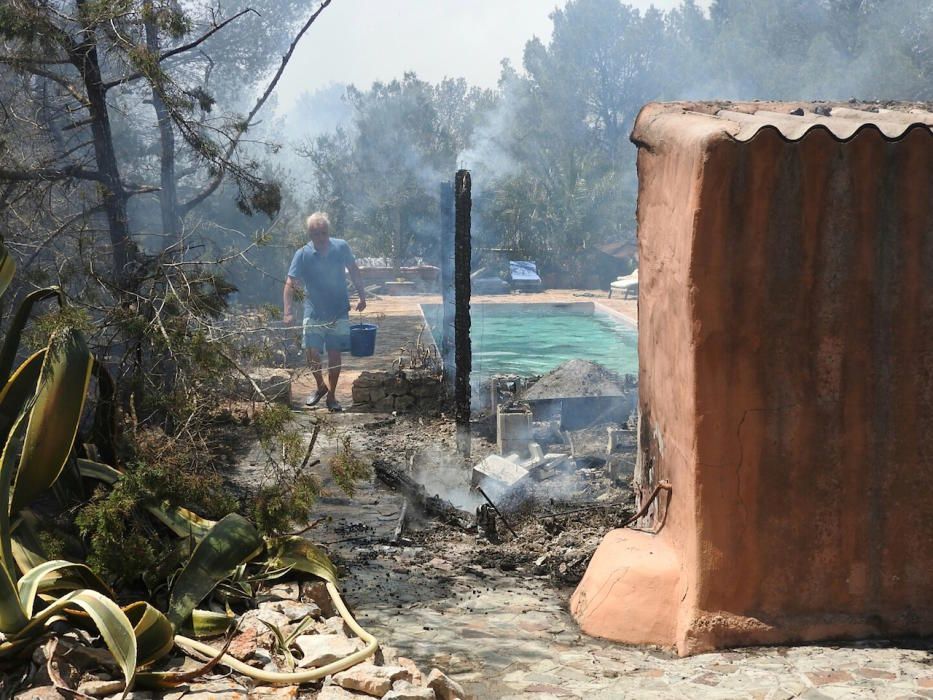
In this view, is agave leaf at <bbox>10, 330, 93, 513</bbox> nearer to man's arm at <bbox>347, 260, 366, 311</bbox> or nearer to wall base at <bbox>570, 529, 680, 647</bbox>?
wall base at <bbox>570, 529, 680, 647</bbox>

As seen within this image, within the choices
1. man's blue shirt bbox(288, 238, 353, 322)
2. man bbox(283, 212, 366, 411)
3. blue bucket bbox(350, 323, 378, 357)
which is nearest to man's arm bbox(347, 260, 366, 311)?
man bbox(283, 212, 366, 411)

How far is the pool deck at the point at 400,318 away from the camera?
12.2 metres

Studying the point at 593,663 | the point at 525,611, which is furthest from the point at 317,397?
the point at 593,663

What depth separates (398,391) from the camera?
10.7m

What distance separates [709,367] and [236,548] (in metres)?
2.25

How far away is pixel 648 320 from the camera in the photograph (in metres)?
5.54

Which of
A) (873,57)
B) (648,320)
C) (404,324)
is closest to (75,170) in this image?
(648,320)

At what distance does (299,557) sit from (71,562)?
43.1 inches

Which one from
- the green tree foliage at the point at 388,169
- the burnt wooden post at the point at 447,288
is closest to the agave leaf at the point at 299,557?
the burnt wooden post at the point at 447,288

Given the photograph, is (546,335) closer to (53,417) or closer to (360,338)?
(360,338)

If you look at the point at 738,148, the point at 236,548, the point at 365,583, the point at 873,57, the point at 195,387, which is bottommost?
the point at 365,583

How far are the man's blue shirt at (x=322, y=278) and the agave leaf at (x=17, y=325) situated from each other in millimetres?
6563

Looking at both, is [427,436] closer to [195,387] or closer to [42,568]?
[195,387]

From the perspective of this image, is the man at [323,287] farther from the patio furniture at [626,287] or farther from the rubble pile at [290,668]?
the patio furniture at [626,287]
